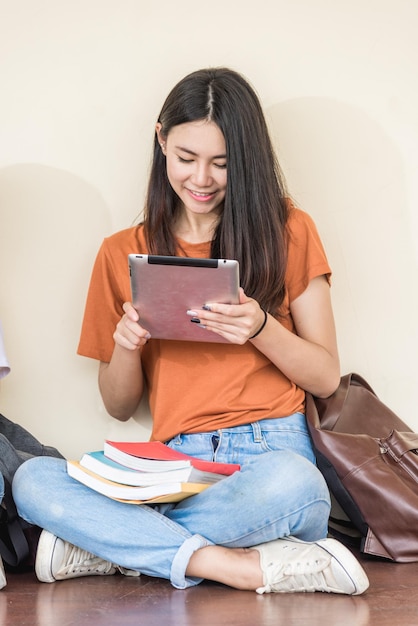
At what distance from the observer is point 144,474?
1.65m

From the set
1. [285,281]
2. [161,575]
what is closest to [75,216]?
[285,281]

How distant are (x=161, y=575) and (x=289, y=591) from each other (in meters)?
0.23

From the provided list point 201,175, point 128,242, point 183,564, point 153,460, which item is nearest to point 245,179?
point 201,175

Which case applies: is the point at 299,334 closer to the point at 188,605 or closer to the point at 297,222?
the point at 297,222

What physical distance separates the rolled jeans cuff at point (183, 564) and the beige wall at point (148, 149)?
579 millimetres

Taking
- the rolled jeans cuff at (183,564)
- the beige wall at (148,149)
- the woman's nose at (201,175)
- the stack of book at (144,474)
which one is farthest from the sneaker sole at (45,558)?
the woman's nose at (201,175)

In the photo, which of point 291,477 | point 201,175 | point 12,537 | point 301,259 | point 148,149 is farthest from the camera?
point 148,149

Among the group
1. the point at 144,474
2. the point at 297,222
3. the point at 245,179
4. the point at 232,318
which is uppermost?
the point at 245,179

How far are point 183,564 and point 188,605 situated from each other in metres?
0.10

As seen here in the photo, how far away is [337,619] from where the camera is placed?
1.40 metres

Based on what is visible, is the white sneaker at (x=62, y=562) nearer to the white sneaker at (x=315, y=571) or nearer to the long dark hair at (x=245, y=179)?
the white sneaker at (x=315, y=571)

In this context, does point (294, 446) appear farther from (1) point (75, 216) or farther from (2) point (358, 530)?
(1) point (75, 216)

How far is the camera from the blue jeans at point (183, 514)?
1.60 m

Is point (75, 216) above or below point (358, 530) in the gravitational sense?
above
